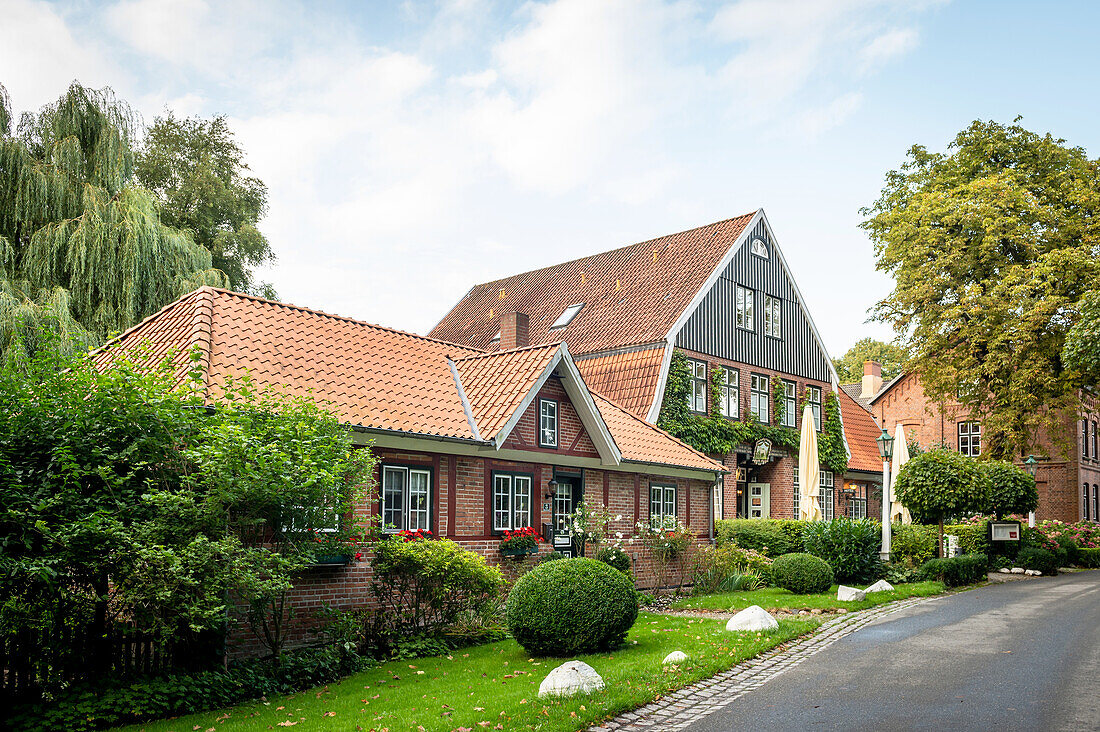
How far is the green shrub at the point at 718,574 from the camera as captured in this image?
68.5 feet

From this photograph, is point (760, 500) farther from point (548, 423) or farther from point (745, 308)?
point (548, 423)

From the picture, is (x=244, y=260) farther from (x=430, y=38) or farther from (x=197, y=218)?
(x=430, y=38)

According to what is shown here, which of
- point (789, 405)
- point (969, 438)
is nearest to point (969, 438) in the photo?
point (969, 438)

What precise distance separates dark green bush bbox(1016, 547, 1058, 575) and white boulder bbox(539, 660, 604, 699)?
67.6 ft

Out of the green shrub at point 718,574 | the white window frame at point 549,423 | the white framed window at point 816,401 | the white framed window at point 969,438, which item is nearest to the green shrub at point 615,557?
the white window frame at point 549,423

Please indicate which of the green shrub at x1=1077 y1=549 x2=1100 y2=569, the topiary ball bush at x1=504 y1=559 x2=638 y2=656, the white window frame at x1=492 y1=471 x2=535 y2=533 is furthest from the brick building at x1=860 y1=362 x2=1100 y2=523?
the topiary ball bush at x1=504 y1=559 x2=638 y2=656

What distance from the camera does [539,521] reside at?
1783 cm

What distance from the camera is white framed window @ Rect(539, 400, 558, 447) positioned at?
17922 mm

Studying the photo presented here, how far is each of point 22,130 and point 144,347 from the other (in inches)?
524

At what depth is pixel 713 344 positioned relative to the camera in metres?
29.5

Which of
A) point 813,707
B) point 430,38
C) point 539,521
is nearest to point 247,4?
point 430,38

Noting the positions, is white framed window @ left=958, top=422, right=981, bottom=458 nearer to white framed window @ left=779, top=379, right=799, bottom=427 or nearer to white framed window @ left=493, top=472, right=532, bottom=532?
white framed window @ left=779, top=379, right=799, bottom=427

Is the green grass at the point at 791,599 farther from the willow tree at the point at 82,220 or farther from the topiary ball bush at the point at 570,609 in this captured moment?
the willow tree at the point at 82,220

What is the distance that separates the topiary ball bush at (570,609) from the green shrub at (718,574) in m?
8.46
